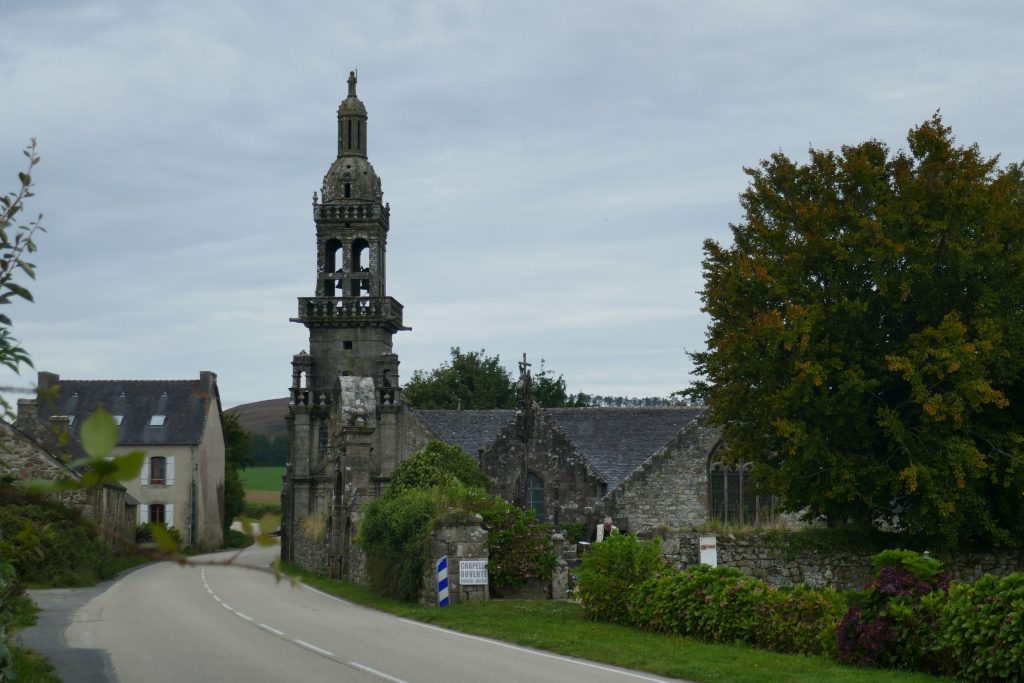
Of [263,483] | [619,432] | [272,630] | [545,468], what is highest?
[619,432]

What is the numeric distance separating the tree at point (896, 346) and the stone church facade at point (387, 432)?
12812 millimetres

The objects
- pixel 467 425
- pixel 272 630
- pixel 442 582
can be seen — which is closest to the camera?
pixel 272 630

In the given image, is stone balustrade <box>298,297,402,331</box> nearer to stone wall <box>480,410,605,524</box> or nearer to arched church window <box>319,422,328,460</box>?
arched church window <box>319,422,328,460</box>

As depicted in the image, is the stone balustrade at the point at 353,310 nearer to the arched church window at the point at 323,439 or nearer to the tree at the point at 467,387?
the arched church window at the point at 323,439

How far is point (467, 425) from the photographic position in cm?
5538

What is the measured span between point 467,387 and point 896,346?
61.8 meters

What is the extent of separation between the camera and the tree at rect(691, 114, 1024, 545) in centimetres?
2352

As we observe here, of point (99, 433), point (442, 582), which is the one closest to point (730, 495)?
point (442, 582)

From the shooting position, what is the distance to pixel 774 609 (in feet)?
54.2

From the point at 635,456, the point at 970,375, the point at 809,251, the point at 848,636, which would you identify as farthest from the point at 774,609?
the point at 635,456

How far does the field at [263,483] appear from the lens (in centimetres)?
6557

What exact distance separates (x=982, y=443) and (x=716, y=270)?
797 cm

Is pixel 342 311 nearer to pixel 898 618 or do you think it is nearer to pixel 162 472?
pixel 162 472

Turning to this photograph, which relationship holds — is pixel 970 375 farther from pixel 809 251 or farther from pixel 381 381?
pixel 381 381
